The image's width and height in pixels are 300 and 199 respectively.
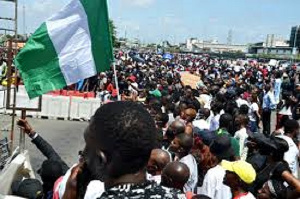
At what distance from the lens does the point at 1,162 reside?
6.70 m

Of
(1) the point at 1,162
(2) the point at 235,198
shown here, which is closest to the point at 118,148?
(2) the point at 235,198

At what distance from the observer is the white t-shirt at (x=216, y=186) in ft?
15.5

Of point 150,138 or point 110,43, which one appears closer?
point 150,138

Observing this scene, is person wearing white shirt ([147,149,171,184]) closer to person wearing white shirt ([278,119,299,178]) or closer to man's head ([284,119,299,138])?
person wearing white shirt ([278,119,299,178])

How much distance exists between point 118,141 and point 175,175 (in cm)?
237

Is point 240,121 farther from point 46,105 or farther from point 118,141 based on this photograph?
point 46,105

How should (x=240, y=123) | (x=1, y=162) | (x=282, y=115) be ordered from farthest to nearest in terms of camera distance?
1. (x=282, y=115)
2. (x=240, y=123)
3. (x=1, y=162)

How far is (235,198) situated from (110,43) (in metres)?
2.56

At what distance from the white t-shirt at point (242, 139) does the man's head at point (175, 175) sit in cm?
279

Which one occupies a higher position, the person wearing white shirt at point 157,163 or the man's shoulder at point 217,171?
the person wearing white shirt at point 157,163

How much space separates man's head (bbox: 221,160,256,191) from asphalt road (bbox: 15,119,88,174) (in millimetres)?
6252

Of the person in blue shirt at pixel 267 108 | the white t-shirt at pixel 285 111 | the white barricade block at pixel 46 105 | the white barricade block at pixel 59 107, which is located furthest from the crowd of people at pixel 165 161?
the white barricade block at pixel 46 105

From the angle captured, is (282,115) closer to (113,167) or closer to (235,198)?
(235,198)

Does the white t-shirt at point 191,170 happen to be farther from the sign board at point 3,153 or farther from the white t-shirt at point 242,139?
the sign board at point 3,153
